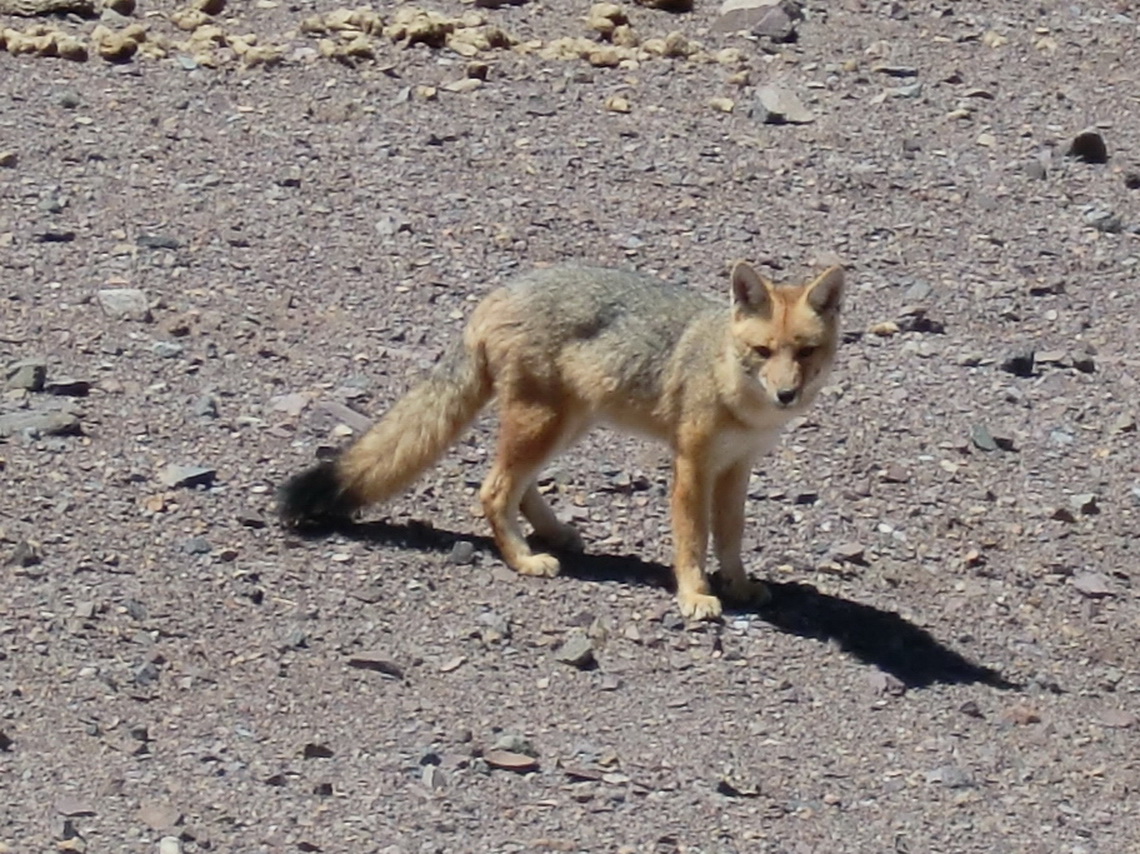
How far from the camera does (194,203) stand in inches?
393

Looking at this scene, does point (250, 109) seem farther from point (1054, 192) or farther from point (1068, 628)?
point (1068, 628)

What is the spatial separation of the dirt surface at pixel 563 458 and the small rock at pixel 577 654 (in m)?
0.01

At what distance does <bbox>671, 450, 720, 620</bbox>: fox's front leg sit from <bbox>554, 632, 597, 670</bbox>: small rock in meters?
0.47

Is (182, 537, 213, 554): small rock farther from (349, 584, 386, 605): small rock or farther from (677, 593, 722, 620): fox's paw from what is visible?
(677, 593, 722, 620): fox's paw

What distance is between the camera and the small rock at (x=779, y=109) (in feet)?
37.3

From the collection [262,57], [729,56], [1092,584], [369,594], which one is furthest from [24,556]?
[729,56]

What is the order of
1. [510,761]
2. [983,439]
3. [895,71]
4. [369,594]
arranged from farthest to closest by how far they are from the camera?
[895,71] → [983,439] → [369,594] → [510,761]

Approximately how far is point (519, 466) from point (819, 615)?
113cm

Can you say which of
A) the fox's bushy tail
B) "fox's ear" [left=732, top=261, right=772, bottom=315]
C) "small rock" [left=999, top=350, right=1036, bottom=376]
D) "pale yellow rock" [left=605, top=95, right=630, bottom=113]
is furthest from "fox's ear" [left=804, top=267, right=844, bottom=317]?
"pale yellow rock" [left=605, top=95, right=630, bottom=113]

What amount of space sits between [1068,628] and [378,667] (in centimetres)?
243

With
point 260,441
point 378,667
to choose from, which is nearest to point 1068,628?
point 378,667

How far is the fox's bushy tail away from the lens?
24.2ft

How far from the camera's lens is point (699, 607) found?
23.5 feet

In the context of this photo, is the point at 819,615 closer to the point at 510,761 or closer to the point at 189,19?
the point at 510,761
